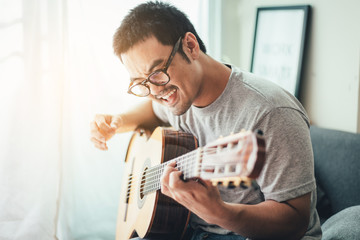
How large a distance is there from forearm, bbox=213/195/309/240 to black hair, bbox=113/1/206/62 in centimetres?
55

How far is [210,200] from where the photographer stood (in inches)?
33.8

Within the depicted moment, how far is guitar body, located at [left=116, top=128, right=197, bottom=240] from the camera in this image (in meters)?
1.16

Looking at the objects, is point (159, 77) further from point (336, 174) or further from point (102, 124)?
point (336, 174)

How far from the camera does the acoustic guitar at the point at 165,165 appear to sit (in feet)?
2.12

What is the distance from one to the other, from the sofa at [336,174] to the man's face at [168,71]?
76 centimetres

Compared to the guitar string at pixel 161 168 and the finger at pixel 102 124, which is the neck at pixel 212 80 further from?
the finger at pixel 102 124

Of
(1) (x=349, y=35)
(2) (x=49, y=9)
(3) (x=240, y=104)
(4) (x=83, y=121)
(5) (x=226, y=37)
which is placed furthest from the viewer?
(5) (x=226, y=37)

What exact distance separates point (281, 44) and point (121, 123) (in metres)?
1.13

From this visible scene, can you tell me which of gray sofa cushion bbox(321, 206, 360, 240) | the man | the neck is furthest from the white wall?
the neck

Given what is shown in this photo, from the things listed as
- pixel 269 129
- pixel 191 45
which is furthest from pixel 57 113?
pixel 269 129

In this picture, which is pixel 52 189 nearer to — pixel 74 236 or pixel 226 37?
pixel 74 236

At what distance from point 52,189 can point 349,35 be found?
1743 millimetres

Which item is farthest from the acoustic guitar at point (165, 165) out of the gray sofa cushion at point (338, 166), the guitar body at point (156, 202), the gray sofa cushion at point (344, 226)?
the gray sofa cushion at point (338, 166)

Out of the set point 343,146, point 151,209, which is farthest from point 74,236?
point 343,146
